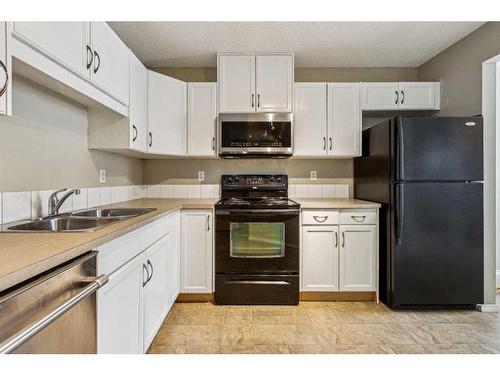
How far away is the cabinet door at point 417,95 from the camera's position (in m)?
3.05

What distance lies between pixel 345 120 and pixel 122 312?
2.58 metres

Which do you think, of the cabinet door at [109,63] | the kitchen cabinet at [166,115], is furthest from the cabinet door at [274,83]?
the cabinet door at [109,63]

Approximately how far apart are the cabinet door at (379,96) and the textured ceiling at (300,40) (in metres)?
0.30

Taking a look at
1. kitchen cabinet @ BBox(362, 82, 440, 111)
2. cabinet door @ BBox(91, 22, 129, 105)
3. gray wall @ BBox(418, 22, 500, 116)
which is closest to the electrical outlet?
cabinet door @ BBox(91, 22, 129, 105)

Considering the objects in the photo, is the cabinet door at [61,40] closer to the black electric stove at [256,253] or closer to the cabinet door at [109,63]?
the cabinet door at [109,63]

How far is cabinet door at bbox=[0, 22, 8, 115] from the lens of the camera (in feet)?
3.32

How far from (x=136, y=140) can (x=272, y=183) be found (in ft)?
4.77

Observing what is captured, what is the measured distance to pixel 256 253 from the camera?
2.63 metres

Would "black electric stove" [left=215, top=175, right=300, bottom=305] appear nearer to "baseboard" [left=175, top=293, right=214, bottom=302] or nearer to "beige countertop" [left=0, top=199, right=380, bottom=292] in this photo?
"baseboard" [left=175, top=293, right=214, bottom=302]

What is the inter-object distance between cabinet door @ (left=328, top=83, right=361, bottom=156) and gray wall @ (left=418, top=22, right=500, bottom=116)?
0.82 metres

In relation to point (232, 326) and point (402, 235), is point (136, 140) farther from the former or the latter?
point (402, 235)

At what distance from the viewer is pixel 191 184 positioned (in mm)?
3311

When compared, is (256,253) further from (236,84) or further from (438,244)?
(236,84)

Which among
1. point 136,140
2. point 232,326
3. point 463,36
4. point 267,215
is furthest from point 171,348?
point 463,36
